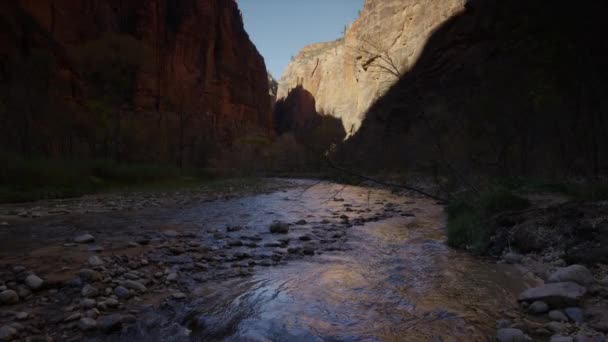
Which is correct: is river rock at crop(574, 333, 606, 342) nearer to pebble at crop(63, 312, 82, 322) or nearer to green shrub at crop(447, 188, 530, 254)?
green shrub at crop(447, 188, 530, 254)

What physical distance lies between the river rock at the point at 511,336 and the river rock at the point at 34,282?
4446 millimetres

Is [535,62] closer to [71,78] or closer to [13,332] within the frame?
[13,332]

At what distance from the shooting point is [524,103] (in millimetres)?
17234

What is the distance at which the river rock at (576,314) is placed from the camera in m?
3.08

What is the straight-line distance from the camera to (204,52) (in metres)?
63.2

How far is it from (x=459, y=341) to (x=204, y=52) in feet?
220

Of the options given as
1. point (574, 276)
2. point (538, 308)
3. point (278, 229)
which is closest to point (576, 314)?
point (538, 308)

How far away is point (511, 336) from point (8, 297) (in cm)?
449

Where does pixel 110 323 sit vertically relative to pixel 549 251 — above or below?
below

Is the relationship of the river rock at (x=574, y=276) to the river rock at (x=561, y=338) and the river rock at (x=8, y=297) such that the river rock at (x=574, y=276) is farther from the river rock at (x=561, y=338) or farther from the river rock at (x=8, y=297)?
the river rock at (x=8, y=297)

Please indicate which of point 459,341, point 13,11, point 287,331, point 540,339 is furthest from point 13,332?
point 13,11

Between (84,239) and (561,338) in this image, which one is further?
(84,239)

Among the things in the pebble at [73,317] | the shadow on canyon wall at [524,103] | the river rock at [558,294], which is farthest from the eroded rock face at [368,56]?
the pebble at [73,317]

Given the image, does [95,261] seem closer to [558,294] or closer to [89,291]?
[89,291]
